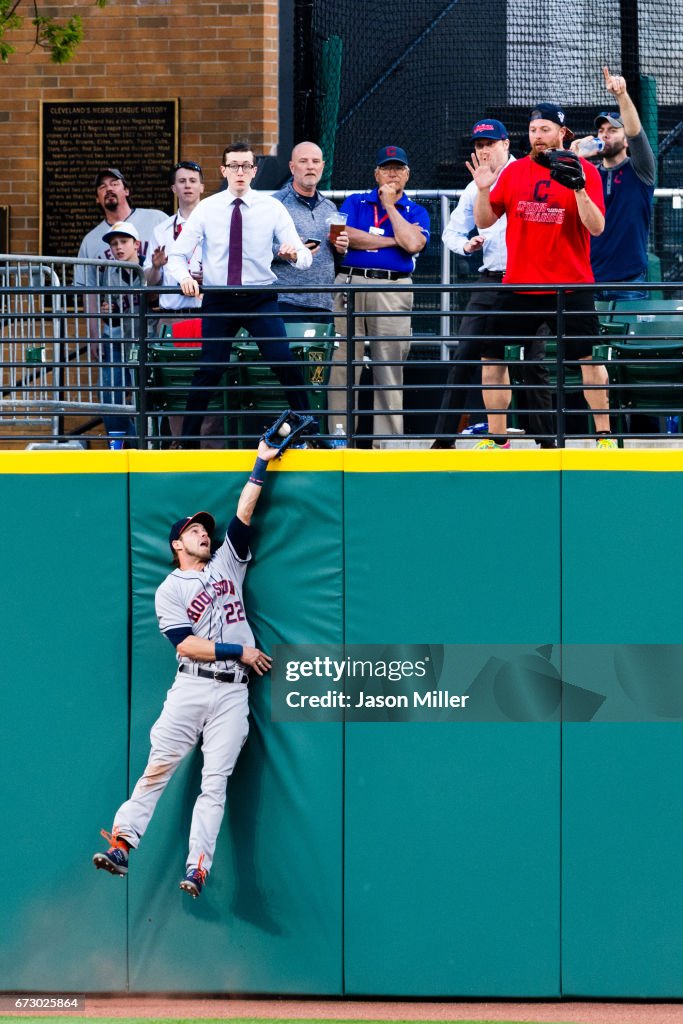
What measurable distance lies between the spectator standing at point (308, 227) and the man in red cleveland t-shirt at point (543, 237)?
1587mm

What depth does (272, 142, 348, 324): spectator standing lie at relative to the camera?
11.2 m

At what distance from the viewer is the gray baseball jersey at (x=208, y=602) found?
9.48 metres

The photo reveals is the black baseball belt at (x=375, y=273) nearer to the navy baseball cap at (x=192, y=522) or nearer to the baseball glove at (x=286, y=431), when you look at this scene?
the baseball glove at (x=286, y=431)

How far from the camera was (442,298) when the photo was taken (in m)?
12.8

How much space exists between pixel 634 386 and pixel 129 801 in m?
3.74

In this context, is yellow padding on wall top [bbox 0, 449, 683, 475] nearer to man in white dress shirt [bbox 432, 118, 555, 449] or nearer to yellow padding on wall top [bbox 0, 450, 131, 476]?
yellow padding on wall top [bbox 0, 450, 131, 476]

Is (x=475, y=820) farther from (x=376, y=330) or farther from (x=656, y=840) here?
(x=376, y=330)

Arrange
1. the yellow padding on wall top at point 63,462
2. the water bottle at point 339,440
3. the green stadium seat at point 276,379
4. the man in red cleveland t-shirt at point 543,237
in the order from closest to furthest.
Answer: the yellow padding on wall top at point 63,462
the man in red cleveland t-shirt at point 543,237
the water bottle at point 339,440
the green stadium seat at point 276,379

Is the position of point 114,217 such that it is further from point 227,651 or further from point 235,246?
point 227,651

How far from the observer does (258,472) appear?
9.45 meters

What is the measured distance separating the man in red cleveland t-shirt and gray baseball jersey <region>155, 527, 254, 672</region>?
5.82 ft

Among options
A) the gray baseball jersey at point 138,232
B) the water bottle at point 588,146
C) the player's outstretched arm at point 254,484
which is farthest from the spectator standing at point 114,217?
the water bottle at point 588,146

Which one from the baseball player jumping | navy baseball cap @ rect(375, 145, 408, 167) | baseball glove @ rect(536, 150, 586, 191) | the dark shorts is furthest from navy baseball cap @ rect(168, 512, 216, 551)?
navy baseball cap @ rect(375, 145, 408, 167)

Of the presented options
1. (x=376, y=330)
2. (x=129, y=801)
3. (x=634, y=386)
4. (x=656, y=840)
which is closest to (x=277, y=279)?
(x=376, y=330)
